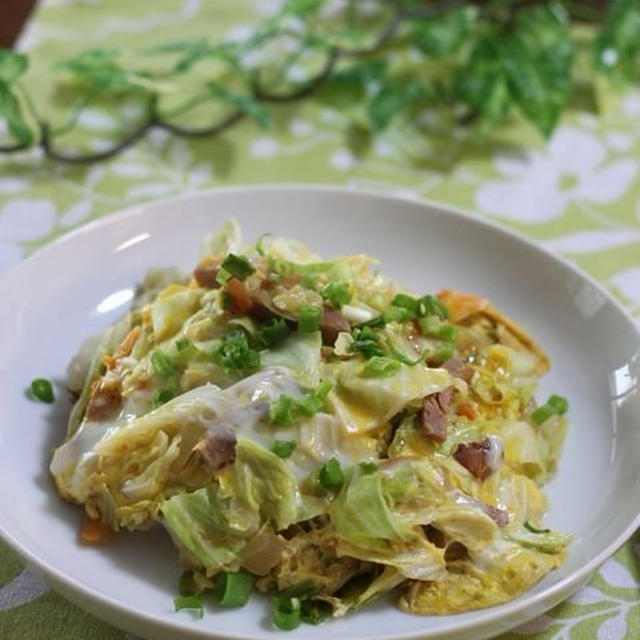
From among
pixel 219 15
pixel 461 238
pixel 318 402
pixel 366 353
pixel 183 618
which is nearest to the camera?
pixel 183 618

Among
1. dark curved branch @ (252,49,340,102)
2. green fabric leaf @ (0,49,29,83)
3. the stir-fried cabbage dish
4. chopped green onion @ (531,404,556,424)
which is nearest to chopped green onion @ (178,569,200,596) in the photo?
the stir-fried cabbage dish

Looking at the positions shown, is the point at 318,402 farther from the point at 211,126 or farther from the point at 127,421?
the point at 211,126

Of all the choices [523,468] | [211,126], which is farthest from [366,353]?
[211,126]

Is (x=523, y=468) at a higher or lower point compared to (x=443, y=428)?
lower

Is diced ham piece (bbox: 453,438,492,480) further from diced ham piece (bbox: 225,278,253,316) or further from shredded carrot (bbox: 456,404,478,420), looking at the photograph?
diced ham piece (bbox: 225,278,253,316)

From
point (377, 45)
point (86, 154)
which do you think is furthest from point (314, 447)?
point (377, 45)

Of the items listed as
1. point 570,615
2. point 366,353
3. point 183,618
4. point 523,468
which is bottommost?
point 570,615

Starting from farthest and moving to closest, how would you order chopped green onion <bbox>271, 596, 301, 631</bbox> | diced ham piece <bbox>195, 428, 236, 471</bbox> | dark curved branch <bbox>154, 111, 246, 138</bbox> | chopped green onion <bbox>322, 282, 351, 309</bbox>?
1. dark curved branch <bbox>154, 111, 246, 138</bbox>
2. chopped green onion <bbox>322, 282, 351, 309</bbox>
3. diced ham piece <bbox>195, 428, 236, 471</bbox>
4. chopped green onion <bbox>271, 596, 301, 631</bbox>

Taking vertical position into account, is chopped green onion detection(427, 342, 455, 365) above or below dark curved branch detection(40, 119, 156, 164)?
above
